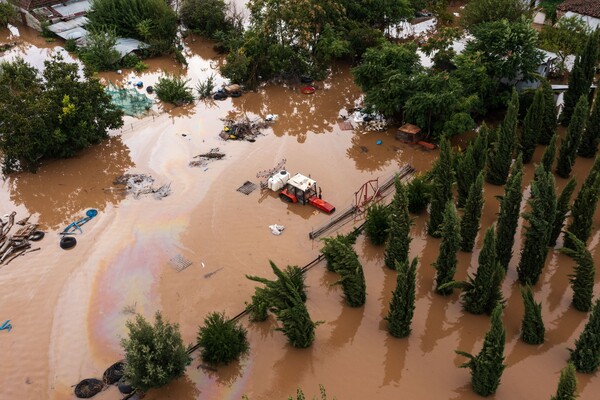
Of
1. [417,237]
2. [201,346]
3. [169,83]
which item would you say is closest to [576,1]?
[417,237]

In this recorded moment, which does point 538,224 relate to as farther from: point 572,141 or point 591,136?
point 591,136

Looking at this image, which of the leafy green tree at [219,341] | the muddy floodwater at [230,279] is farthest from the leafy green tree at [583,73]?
the leafy green tree at [219,341]

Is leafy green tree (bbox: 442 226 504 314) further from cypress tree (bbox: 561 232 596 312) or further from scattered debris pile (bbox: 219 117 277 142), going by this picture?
scattered debris pile (bbox: 219 117 277 142)

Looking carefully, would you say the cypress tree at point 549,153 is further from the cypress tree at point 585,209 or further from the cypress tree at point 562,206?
the cypress tree at point 562,206

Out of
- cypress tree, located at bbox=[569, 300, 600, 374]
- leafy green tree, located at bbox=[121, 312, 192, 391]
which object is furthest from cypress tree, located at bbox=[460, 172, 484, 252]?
leafy green tree, located at bbox=[121, 312, 192, 391]

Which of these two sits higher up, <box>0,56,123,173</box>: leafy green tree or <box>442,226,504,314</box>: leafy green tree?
<box>0,56,123,173</box>: leafy green tree

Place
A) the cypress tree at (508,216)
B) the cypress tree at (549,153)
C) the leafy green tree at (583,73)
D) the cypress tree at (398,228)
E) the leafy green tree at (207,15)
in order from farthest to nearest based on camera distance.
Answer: the leafy green tree at (207,15) < the leafy green tree at (583,73) < the cypress tree at (549,153) < the cypress tree at (398,228) < the cypress tree at (508,216)
